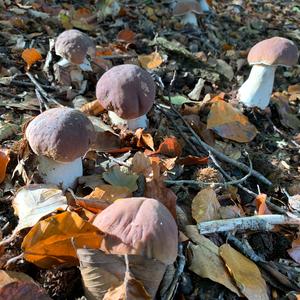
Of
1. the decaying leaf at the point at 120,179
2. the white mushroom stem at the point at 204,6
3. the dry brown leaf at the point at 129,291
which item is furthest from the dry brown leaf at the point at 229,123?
the white mushroom stem at the point at 204,6

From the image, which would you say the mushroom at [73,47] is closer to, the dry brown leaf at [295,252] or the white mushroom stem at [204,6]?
the dry brown leaf at [295,252]

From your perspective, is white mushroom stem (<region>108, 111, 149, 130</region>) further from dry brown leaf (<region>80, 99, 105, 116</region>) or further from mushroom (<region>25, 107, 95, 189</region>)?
mushroom (<region>25, 107, 95, 189</region>)

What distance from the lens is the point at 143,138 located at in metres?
2.57

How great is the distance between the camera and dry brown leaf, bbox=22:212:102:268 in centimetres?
157

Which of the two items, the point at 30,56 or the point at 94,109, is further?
the point at 30,56

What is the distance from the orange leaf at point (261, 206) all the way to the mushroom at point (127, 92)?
2.64ft

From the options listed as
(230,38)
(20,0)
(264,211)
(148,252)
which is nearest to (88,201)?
(148,252)

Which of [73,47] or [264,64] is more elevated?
[73,47]

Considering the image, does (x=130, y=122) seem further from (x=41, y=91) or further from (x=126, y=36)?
(x=126, y=36)

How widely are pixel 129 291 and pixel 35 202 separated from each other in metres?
0.64

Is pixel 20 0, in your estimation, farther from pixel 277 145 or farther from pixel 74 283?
pixel 74 283

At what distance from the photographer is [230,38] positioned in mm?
4895

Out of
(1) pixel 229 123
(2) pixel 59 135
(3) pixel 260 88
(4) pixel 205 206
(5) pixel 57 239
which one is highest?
(2) pixel 59 135

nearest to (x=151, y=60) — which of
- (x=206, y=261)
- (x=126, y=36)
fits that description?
(x=126, y=36)
